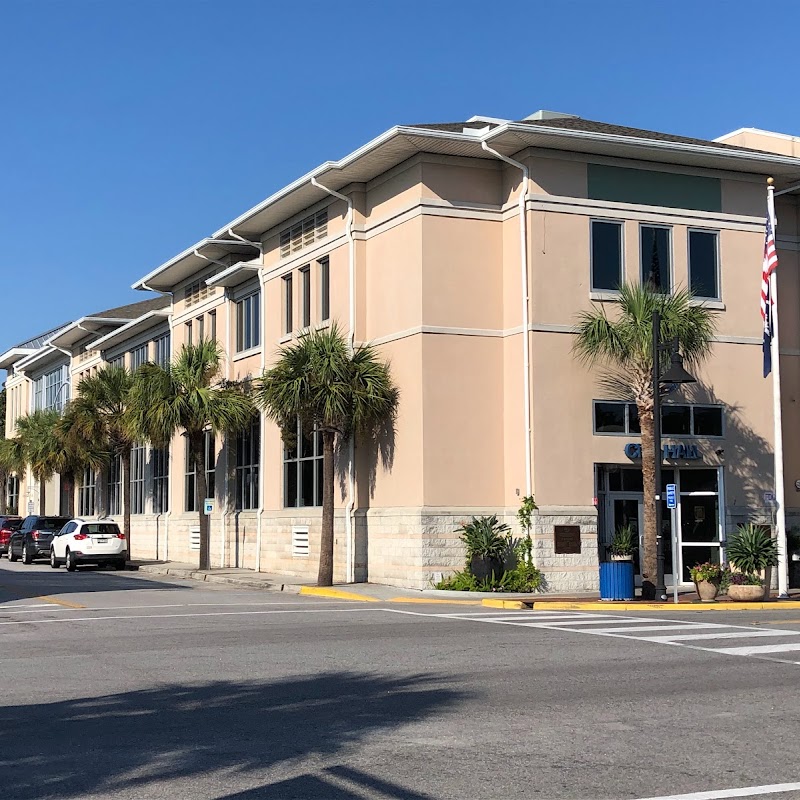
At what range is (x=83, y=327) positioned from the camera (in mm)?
55781

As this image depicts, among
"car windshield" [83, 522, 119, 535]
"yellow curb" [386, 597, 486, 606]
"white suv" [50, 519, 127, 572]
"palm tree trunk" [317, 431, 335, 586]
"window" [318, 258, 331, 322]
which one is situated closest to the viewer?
"yellow curb" [386, 597, 486, 606]

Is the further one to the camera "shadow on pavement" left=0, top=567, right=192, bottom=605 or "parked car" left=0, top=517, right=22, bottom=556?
"parked car" left=0, top=517, right=22, bottom=556

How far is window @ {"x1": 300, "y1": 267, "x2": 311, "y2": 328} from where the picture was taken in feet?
108

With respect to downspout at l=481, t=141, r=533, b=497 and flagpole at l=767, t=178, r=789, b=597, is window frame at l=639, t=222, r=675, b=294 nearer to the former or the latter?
downspout at l=481, t=141, r=533, b=497

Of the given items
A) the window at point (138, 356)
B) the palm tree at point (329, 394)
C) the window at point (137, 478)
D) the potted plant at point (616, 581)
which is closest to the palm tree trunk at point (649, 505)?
the potted plant at point (616, 581)

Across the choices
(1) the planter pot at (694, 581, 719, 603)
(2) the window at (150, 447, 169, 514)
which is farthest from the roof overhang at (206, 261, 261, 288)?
(1) the planter pot at (694, 581, 719, 603)

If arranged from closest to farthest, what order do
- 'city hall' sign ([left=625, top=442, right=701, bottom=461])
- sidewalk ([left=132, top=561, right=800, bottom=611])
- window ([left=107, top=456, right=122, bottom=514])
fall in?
sidewalk ([left=132, top=561, right=800, bottom=611]), 'city hall' sign ([left=625, top=442, right=701, bottom=461]), window ([left=107, top=456, right=122, bottom=514])

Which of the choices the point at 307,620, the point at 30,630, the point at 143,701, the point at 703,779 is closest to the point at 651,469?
the point at 307,620

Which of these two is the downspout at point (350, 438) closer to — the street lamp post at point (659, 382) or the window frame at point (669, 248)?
the window frame at point (669, 248)

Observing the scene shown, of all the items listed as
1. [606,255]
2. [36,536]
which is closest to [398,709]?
[606,255]

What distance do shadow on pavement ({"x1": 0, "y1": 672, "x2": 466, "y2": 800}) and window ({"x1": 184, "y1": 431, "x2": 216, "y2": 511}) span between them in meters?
27.6

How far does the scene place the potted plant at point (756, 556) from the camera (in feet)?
79.8

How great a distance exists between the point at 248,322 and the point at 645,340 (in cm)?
1544

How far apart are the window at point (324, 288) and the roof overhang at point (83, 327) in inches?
987
